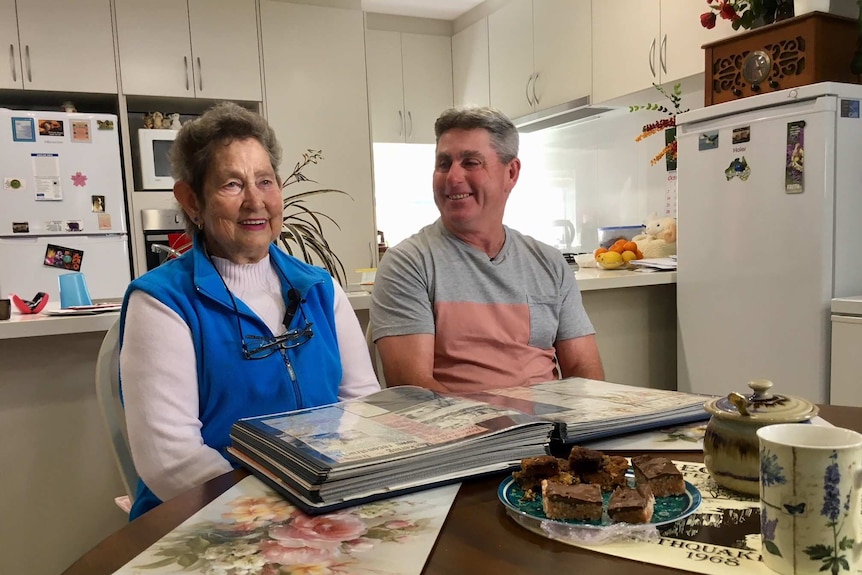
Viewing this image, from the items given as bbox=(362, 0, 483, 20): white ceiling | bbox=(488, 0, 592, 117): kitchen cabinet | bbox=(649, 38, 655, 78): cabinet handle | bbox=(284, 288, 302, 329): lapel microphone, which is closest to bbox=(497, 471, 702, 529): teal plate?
bbox=(284, 288, 302, 329): lapel microphone

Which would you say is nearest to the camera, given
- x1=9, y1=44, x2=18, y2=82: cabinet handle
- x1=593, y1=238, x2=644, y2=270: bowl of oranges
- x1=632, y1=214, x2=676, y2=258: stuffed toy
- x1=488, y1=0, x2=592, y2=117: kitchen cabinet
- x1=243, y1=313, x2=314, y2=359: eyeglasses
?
x1=243, y1=313, x2=314, y2=359: eyeglasses

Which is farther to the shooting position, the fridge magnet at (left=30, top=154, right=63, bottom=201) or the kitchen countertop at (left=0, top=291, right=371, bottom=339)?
the fridge magnet at (left=30, top=154, right=63, bottom=201)

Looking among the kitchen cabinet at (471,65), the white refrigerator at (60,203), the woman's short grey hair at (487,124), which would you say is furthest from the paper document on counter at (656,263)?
the white refrigerator at (60,203)

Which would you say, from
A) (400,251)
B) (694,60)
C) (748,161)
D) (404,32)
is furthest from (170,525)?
(404,32)

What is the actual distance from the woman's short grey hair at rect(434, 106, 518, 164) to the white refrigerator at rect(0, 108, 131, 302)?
2407 mm

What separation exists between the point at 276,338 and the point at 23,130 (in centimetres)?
→ 293

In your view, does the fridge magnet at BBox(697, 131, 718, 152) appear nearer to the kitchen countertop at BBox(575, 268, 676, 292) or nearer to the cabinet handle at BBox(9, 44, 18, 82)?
the kitchen countertop at BBox(575, 268, 676, 292)

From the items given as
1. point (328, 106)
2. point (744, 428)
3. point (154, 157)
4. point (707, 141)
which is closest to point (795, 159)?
point (707, 141)

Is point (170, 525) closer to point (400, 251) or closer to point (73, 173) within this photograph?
point (400, 251)

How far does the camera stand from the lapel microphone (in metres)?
1.17

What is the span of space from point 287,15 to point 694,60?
89.2 inches

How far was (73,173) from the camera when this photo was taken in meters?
3.38

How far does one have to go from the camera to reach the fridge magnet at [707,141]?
221 cm

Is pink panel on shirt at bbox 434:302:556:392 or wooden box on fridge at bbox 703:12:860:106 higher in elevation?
wooden box on fridge at bbox 703:12:860:106
